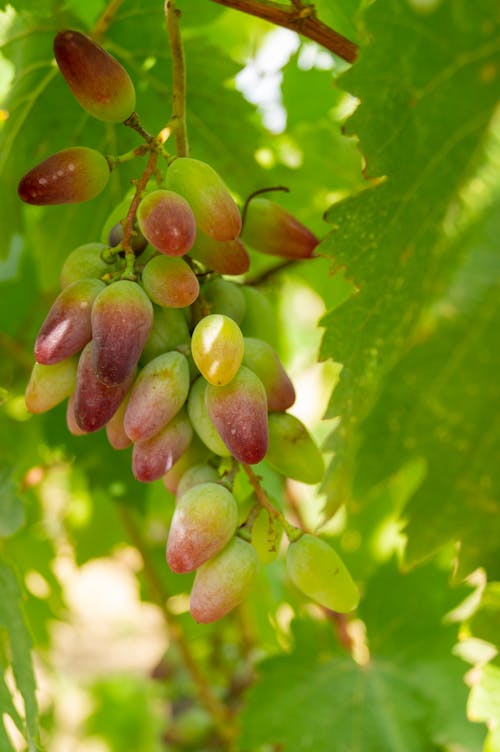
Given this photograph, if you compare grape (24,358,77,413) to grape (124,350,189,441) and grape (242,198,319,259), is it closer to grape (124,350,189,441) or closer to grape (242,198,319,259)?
grape (124,350,189,441)

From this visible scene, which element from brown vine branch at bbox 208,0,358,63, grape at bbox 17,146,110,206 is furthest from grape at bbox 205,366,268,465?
brown vine branch at bbox 208,0,358,63

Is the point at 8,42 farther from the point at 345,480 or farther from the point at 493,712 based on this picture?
the point at 493,712

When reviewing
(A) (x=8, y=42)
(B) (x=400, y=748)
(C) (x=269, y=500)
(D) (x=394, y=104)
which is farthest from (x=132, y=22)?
(B) (x=400, y=748)

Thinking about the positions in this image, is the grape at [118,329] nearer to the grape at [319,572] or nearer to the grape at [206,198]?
the grape at [206,198]

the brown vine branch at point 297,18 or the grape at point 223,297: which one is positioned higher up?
the brown vine branch at point 297,18

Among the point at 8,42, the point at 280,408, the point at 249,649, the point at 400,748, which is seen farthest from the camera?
the point at 249,649

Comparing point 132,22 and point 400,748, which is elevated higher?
point 132,22

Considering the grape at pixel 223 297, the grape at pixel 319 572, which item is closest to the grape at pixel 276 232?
the grape at pixel 223 297
